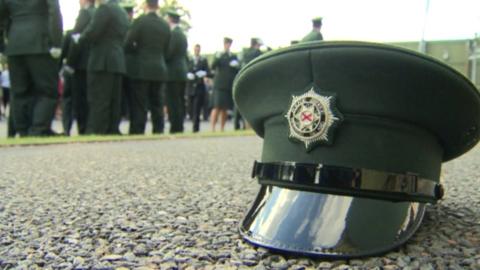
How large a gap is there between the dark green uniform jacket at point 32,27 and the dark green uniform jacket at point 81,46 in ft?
3.55

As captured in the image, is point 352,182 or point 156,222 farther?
point 156,222

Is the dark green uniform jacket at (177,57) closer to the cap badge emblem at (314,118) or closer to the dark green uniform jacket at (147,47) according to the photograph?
the dark green uniform jacket at (147,47)

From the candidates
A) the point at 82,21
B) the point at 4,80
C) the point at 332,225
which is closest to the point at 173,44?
the point at 82,21

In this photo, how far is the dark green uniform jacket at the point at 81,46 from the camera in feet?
25.1

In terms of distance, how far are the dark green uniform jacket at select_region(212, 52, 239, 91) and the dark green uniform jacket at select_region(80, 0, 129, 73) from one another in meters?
3.00

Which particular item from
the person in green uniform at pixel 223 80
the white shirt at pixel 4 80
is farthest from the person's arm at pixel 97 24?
the white shirt at pixel 4 80

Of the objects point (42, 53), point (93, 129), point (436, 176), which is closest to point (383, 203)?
point (436, 176)

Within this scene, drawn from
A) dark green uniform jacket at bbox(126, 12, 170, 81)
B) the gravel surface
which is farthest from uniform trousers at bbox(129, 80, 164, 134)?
the gravel surface

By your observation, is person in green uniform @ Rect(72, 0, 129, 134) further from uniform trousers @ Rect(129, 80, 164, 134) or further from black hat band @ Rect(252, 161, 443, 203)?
black hat band @ Rect(252, 161, 443, 203)

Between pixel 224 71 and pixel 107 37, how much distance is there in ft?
10.8

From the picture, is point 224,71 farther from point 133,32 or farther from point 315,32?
point 315,32

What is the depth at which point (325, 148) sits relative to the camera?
160 cm

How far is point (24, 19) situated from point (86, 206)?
477 cm

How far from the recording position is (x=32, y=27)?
21.0ft
